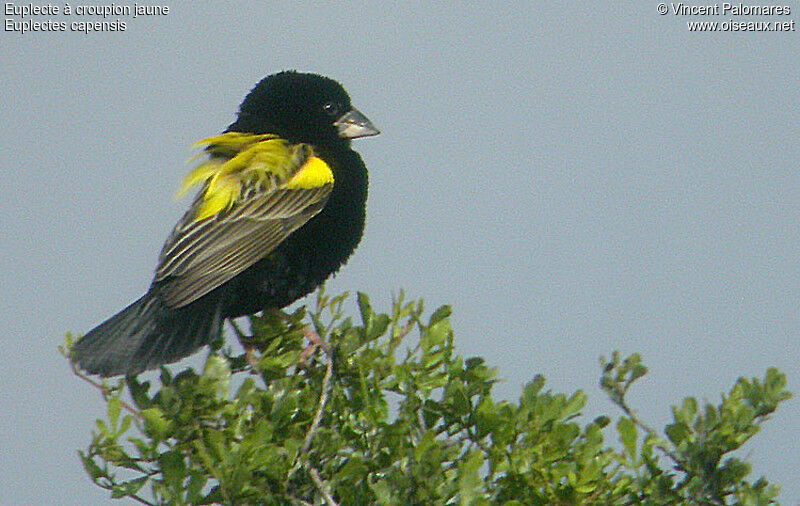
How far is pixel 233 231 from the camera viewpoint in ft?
15.7

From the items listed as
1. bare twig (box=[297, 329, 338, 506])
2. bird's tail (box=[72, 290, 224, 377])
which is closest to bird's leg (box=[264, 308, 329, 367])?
bare twig (box=[297, 329, 338, 506])

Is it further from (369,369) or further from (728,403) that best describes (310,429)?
(728,403)

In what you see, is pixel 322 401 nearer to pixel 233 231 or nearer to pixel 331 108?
pixel 233 231

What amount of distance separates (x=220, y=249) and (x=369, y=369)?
130 centimetres

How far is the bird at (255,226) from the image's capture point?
4.43 m

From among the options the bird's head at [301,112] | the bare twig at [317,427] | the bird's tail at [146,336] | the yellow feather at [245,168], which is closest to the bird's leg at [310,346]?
the bare twig at [317,427]

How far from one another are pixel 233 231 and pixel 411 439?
5.66 feet

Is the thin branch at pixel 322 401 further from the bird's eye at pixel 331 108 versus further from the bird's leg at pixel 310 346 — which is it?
the bird's eye at pixel 331 108

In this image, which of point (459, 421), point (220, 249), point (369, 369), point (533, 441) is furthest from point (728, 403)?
point (220, 249)

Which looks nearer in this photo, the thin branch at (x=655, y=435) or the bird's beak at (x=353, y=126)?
the thin branch at (x=655, y=435)

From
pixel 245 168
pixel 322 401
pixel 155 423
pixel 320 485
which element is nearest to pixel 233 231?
pixel 245 168

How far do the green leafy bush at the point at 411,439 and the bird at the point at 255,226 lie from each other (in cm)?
74

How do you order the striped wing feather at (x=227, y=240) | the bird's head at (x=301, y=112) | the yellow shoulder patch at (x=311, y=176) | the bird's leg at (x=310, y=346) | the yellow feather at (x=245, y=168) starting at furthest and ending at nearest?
1. the bird's head at (x=301, y=112)
2. the yellow shoulder patch at (x=311, y=176)
3. the yellow feather at (x=245, y=168)
4. the striped wing feather at (x=227, y=240)
5. the bird's leg at (x=310, y=346)

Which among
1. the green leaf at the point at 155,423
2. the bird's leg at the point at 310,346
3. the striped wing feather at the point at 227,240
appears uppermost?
the striped wing feather at the point at 227,240
